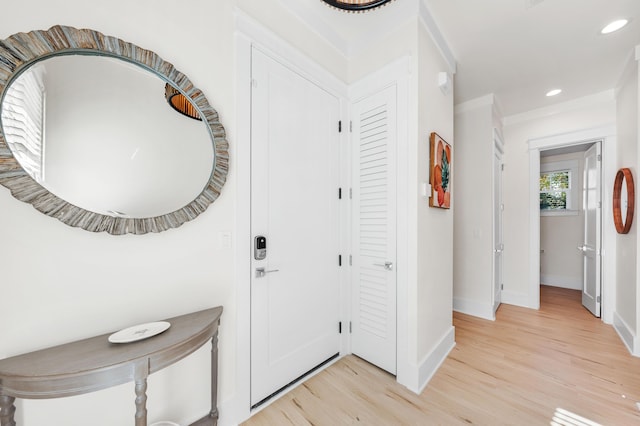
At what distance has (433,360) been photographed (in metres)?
2.05

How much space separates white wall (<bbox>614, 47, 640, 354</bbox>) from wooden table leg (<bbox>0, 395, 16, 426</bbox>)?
4.06m

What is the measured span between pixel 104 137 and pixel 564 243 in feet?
20.9

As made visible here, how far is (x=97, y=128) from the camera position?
1.08m

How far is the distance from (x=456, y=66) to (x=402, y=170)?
157cm

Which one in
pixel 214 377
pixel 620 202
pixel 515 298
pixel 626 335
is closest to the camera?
pixel 214 377

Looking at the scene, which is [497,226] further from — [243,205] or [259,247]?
[243,205]

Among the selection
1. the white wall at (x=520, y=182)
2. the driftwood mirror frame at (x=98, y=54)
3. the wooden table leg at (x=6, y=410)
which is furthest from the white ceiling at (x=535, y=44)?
the wooden table leg at (x=6, y=410)

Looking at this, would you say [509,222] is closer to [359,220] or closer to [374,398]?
[359,220]

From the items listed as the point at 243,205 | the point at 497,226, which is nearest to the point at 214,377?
the point at 243,205

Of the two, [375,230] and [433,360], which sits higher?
[375,230]

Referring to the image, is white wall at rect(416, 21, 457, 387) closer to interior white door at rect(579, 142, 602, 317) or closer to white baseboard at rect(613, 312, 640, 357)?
white baseboard at rect(613, 312, 640, 357)

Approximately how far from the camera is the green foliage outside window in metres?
4.52

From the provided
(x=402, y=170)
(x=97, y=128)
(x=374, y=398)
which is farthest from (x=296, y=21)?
(x=374, y=398)

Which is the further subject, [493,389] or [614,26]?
[614,26]
